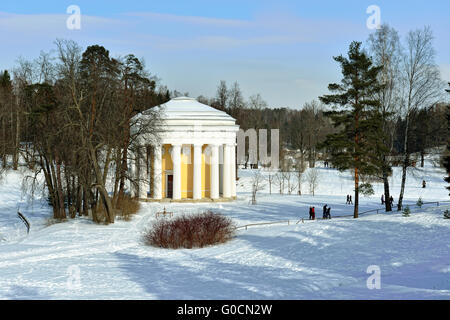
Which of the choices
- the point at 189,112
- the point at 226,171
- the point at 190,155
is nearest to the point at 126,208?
the point at 190,155

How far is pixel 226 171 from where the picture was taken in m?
41.3

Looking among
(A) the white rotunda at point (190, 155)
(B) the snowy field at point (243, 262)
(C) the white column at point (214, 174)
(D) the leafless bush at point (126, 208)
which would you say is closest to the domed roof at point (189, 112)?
(A) the white rotunda at point (190, 155)

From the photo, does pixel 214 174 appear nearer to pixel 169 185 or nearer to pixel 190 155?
pixel 190 155

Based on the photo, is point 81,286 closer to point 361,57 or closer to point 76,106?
point 76,106

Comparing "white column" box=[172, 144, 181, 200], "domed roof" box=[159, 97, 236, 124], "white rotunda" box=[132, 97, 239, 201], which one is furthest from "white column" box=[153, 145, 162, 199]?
"domed roof" box=[159, 97, 236, 124]

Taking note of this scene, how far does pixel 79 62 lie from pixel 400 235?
61.8 feet

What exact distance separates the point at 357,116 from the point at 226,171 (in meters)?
15.9

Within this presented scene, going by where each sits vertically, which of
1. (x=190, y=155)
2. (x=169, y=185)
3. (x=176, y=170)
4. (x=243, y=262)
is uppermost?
(x=190, y=155)

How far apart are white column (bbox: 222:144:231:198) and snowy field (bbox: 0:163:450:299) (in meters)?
10.6

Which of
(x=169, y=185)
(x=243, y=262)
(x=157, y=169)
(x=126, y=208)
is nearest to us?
(x=243, y=262)

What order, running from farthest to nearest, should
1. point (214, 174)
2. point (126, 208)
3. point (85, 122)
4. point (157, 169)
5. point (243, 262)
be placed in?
point (214, 174)
point (157, 169)
point (126, 208)
point (85, 122)
point (243, 262)

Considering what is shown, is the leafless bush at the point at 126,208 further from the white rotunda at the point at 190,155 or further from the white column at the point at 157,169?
the white column at the point at 157,169

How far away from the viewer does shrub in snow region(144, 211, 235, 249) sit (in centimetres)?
2166
